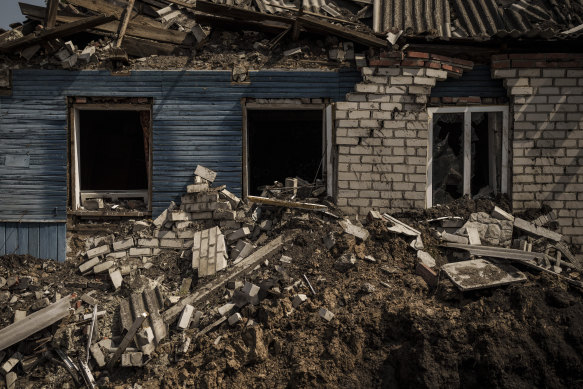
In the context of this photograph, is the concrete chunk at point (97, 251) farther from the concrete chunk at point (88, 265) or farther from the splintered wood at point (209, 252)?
the splintered wood at point (209, 252)

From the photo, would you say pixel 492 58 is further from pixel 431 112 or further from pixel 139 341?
pixel 139 341

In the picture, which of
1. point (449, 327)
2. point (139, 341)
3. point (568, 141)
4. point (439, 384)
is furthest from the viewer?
point (568, 141)

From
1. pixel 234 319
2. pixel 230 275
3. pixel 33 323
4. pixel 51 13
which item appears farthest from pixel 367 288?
pixel 51 13

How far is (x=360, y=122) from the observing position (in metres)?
7.21

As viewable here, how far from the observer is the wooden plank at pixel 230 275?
237 inches

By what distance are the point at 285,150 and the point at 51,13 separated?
5625mm

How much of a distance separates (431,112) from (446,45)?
0.99 m

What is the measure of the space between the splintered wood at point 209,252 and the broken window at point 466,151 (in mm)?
3237

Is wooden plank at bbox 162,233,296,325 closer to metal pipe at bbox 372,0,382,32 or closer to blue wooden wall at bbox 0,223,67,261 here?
blue wooden wall at bbox 0,223,67,261

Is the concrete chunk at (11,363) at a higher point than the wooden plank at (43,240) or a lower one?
lower

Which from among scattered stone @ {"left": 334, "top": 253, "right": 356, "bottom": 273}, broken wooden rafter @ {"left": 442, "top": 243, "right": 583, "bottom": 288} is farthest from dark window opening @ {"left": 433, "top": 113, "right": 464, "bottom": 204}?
scattered stone @ {"left": 334, "top": 253, "right": 356, "bottom": 273}

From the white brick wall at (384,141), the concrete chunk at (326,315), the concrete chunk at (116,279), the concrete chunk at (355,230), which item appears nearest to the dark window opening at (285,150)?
the white brick wall at (384,141)

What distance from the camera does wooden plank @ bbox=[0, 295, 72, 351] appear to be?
19.1ft

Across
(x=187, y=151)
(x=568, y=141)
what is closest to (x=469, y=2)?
(x=568, y=141)
